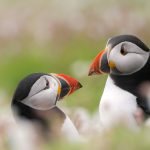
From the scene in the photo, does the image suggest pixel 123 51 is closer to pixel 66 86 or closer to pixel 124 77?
pixel 124 77

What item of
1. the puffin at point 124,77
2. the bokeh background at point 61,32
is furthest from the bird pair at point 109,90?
the bokeh background at point 61,32

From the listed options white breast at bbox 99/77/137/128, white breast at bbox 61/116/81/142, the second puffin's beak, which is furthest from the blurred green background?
white breast at bbox 61/116/81/142

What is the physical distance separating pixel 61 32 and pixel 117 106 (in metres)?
4.77

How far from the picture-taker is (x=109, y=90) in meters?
6.82

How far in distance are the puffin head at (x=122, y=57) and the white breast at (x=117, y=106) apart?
0.58 ft

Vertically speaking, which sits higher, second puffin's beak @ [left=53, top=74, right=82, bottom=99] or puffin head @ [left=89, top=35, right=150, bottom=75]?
puffin head @ [left=89, top=35, right=150, bottom=75]

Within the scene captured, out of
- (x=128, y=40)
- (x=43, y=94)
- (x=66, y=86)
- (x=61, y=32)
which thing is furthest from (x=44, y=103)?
(x=61, y=32)

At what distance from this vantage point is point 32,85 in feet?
21.7

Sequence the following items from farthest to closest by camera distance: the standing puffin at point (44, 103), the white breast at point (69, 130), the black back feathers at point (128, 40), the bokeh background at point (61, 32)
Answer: the bokeh background at point (61, 32), the black back feathers at point (128, 40), the standing puffin at point (44, 103), the white breast at point (69, 130)

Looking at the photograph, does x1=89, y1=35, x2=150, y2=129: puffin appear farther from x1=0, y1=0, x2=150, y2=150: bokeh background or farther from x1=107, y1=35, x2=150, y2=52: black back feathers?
x1=0, y1=0, x2=150, y2=150: bokeh background

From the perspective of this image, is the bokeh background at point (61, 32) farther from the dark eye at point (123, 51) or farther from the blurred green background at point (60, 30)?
the dark eye at point (123, 51)

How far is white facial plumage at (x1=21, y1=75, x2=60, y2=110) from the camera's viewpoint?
262 inches

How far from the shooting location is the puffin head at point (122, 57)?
22.4 feet

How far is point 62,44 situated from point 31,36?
2.47 feet
